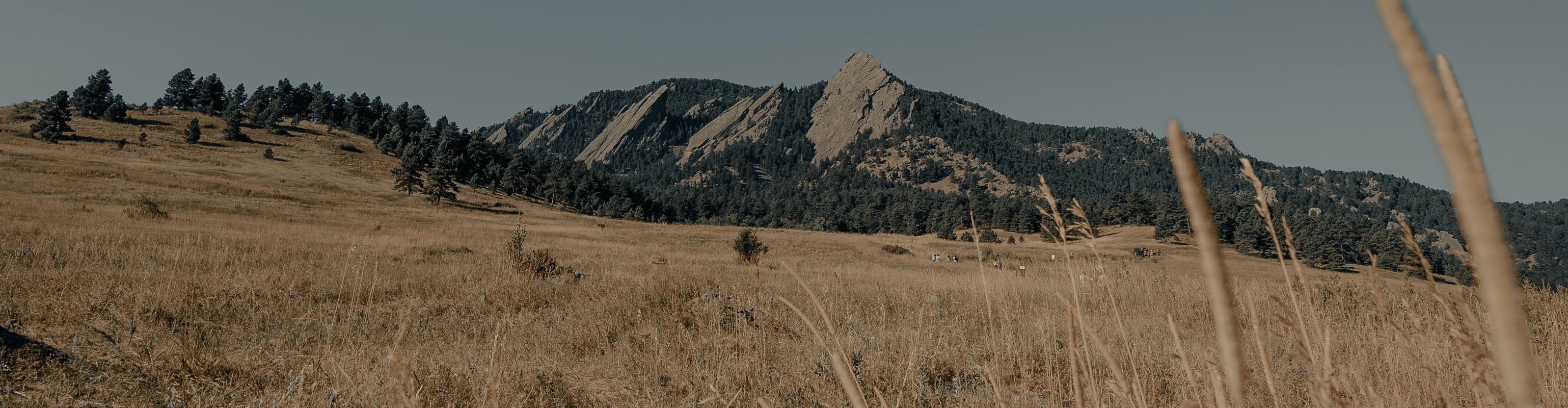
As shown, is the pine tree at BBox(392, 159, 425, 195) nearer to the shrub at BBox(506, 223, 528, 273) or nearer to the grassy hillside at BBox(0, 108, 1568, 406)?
the grassy hillside at BBox(0, 108, 1568, 406)

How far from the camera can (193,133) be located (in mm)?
57969

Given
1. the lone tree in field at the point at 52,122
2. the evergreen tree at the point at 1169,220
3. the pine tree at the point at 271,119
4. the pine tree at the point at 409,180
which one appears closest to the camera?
the lone tree in field at the point at 52,122

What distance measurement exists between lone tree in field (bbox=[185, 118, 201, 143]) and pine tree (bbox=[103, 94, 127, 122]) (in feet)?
34.4

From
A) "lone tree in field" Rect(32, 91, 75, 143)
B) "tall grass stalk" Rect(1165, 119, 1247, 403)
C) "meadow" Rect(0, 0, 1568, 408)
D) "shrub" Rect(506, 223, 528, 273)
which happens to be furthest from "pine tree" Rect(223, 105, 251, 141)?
"tall grass stalk" Rect(1165, 119, 1247, 403)

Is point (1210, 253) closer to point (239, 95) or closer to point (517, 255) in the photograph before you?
point (517, 255)

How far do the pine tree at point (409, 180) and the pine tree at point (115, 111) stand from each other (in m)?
33.6

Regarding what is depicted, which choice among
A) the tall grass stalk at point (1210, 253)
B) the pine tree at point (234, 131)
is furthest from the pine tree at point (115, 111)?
the tall grass stalk at point (1210, 253)

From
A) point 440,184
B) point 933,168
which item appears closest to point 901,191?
point 933,168

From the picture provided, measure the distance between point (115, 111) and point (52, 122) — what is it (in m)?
15.4

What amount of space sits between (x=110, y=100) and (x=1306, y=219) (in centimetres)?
13414

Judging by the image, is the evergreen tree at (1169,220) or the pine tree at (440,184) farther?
the evergreen tree at (1169,220)

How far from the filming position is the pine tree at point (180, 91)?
84.1m

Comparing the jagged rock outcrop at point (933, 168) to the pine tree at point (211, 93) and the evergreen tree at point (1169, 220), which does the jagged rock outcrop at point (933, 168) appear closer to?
the evergreen tree at point (1169, 220)

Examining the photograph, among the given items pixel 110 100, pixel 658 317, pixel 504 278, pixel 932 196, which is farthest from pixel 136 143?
pixel 932 196
